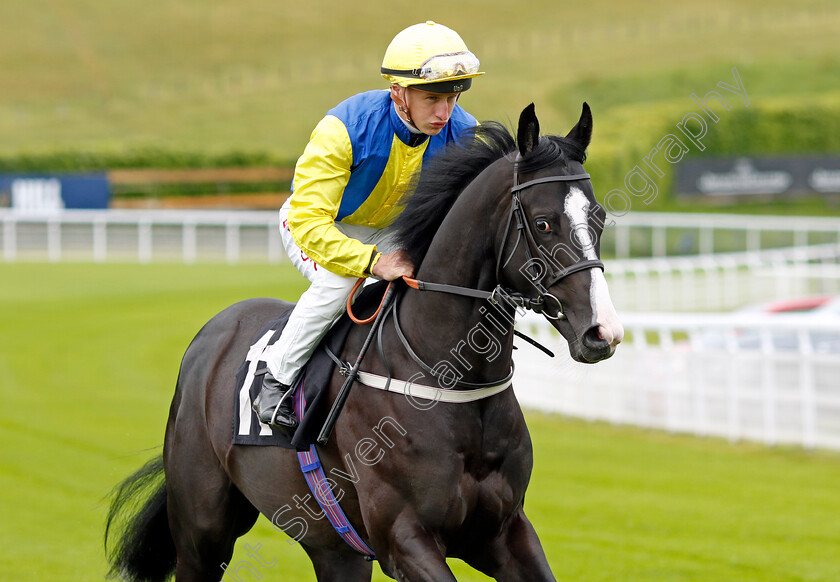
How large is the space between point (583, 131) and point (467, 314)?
2.02 ft

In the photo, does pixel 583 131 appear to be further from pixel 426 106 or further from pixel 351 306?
pixel 351 306

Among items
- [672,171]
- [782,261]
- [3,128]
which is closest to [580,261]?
[782,261]

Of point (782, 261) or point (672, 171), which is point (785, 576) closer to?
point (782, 261)

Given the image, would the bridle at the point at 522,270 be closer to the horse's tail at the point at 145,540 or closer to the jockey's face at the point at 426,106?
the jockey's face at the point at 426,106

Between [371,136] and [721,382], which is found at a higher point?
[371,136]

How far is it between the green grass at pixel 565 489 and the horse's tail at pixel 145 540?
499 mm

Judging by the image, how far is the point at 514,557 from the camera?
10.8 ft

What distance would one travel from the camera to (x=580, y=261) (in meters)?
2.86

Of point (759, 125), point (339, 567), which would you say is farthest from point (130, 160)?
point (339, 567)

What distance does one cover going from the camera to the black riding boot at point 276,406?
3.52 metres

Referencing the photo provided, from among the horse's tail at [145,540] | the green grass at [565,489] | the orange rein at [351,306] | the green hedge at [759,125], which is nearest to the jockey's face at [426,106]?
the orange rein at [351,306]

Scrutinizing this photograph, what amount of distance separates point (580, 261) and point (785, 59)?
4756 centimetres

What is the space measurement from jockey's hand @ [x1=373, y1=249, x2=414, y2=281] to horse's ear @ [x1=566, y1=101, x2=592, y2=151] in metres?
0.61

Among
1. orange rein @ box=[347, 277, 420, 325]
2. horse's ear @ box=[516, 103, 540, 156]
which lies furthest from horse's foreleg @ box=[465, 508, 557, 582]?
horse's ear @ box=[516, 103, 540, 156]
